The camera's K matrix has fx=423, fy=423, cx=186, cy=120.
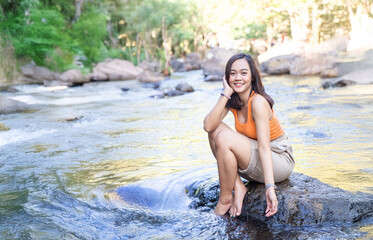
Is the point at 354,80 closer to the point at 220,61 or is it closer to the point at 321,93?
the point at 321,93

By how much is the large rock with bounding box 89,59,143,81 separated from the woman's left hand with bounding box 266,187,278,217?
2011 centimetres

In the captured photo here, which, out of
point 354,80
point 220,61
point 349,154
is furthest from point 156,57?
point 349,154

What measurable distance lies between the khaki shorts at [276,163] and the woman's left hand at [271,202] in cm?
26

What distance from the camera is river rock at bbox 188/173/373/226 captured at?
297cm

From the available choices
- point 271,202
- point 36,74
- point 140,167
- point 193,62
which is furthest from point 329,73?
point 193,62

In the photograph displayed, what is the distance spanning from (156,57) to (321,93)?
22184 millimetres

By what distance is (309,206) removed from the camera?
2988mm

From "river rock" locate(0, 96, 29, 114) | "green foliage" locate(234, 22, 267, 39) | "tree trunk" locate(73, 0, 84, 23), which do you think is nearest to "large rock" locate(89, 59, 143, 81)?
"tree trunk" locate(73, 0, 84, 23)

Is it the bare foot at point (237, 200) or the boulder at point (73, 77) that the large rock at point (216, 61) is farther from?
the bare foot at point (237, 200)

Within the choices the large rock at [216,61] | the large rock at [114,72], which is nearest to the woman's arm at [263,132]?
the large rock at [216,61]

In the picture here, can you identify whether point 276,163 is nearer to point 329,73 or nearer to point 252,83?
point 252,83

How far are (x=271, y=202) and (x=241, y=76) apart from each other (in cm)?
95

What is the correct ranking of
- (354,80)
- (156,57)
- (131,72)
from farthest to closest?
(156,57) → (131,72) → (354,80)

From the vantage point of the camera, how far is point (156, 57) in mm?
32938
